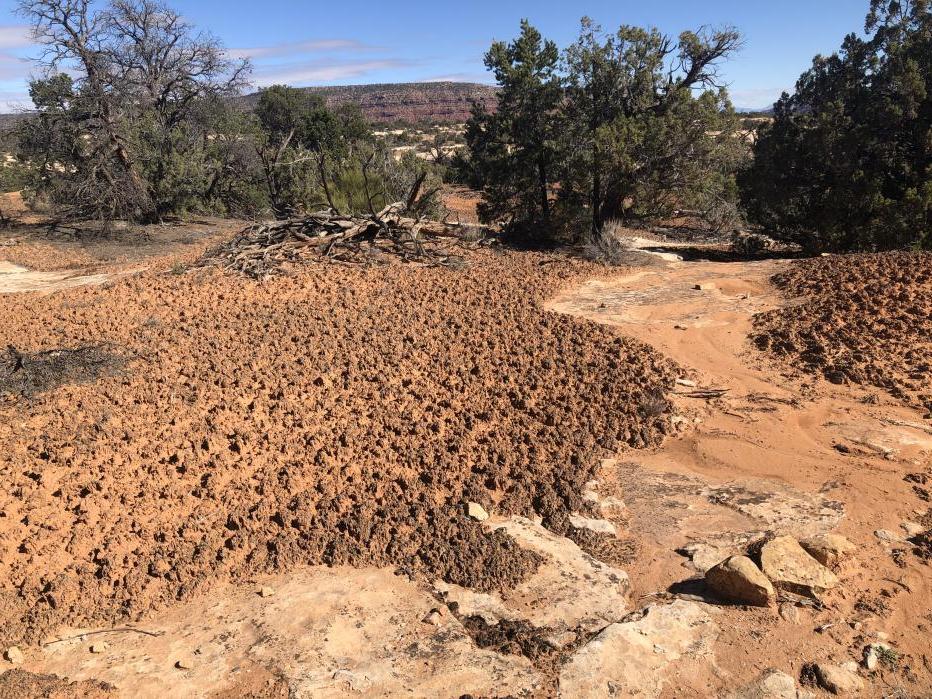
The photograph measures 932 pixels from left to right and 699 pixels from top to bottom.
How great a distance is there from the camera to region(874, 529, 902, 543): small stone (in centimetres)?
389

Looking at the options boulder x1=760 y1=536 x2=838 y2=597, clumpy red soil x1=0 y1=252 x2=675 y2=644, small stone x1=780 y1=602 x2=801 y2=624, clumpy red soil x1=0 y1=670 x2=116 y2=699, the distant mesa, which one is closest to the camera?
clumpy red soil x1=0 y1=670 x2=116 y2=699

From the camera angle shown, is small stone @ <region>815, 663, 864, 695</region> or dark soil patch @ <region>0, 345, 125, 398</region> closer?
small stone @ <region>815, 663, 864, 695</region>

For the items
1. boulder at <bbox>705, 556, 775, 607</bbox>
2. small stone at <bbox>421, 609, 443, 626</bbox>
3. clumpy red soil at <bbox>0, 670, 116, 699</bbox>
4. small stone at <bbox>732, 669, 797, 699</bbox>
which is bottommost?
clumpy red soil at <bbox>0, 670, 116, 699</bbox>

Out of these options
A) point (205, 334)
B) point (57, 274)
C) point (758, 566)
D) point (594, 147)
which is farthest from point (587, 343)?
point (57, 274)

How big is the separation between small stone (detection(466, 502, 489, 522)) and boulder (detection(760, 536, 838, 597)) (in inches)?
65.5

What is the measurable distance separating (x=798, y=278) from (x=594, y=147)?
464 centimetres

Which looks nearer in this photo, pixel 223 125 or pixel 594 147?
pixel 594 147

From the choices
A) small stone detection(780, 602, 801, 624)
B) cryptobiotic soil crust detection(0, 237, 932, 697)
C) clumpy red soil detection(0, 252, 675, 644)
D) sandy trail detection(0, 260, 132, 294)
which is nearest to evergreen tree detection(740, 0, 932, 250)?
cryptobiotic soil crust detection(0, 237, 932, 697)

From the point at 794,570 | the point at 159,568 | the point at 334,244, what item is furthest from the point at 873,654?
the point at 334,244

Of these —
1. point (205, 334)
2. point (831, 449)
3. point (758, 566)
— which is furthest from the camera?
point (205, 334)

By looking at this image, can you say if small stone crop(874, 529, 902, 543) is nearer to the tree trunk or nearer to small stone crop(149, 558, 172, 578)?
small stone crop(149, 558, 172, 578)

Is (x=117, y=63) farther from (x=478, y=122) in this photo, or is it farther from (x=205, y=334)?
(x=205, y=334)

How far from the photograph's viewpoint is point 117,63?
15.4 meters

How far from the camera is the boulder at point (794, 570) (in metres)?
3.45
